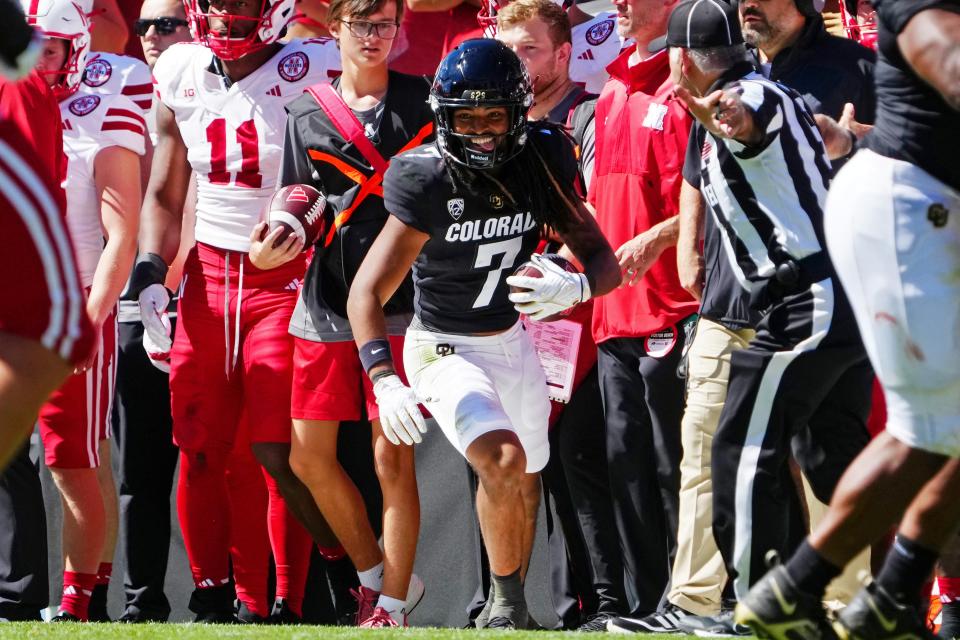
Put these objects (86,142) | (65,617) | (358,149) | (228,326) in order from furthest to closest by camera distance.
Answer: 1. (86,142)
2. (228,326)
3. (65,617)
4. (358,149)

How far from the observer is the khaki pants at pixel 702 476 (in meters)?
4.75

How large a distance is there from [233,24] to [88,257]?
1101 mm

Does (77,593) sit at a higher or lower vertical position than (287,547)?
lower

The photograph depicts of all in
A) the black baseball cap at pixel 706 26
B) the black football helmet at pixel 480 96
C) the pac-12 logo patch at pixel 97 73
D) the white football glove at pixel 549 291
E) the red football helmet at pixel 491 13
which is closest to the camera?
the black baseball cap at pixel 706 26

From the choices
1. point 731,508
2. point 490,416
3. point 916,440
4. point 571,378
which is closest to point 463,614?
point 571,378

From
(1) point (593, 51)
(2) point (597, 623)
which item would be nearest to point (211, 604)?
(2) point (597, 623)

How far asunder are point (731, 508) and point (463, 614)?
2251 mm

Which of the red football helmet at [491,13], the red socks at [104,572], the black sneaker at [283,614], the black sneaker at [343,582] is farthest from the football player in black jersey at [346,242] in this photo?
the red socks at [104,572]

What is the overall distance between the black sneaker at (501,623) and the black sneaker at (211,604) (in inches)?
59.0

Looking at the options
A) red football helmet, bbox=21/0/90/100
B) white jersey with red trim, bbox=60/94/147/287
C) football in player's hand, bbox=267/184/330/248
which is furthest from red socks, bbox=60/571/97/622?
red football helmet, bbox=21/0/90/100

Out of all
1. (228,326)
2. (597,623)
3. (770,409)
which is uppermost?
(770,409)

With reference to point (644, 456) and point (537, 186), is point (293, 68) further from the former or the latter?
point (644, 456)

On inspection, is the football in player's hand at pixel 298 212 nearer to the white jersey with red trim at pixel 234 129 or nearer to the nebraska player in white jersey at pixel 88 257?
the white jersey with red trim at pixel 234 129

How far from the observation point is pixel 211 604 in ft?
19.3
